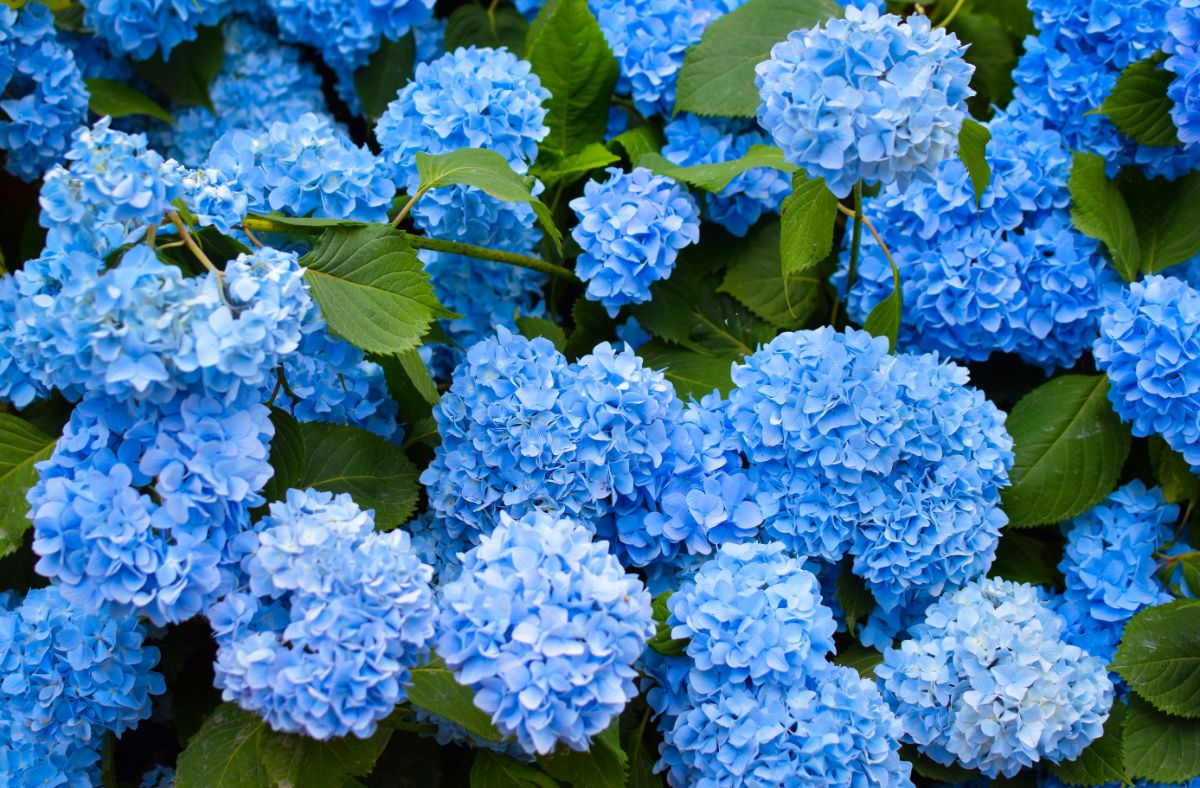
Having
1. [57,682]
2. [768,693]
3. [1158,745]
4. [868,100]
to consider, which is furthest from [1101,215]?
[57,682]

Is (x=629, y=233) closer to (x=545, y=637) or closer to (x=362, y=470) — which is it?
(x=362, y=470)

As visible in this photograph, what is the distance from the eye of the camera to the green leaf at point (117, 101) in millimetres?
1638

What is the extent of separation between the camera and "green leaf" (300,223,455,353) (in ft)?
3.64

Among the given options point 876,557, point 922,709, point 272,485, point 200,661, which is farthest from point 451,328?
point 922,709

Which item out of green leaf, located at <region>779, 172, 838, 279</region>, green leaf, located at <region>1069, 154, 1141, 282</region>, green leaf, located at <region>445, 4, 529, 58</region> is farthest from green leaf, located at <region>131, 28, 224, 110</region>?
green leaf, located at <region>1069, 154, 1141, 282</region>

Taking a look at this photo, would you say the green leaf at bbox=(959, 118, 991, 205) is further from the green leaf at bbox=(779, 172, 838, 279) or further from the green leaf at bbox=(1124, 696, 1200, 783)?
the green leaf at bbox=(1124, 696, 1200, 783)

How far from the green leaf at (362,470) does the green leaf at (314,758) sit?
25 cm

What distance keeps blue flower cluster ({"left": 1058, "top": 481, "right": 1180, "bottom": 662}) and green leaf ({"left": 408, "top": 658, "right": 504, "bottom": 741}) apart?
2.47 feet

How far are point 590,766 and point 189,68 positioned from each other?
1288 millimetres

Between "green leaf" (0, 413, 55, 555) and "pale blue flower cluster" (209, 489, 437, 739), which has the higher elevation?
"pale blue flower cluster" (209, 489, 437, 739)

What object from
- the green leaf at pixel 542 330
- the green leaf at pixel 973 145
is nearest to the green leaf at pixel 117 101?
the green leaf at pixel 542 330

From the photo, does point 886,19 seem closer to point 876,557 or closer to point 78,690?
point 876,557

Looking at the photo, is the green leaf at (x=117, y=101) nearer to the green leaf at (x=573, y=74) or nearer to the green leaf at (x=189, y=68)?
the green leaf at (x=189, y=68)

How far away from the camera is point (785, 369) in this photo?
121 cm
